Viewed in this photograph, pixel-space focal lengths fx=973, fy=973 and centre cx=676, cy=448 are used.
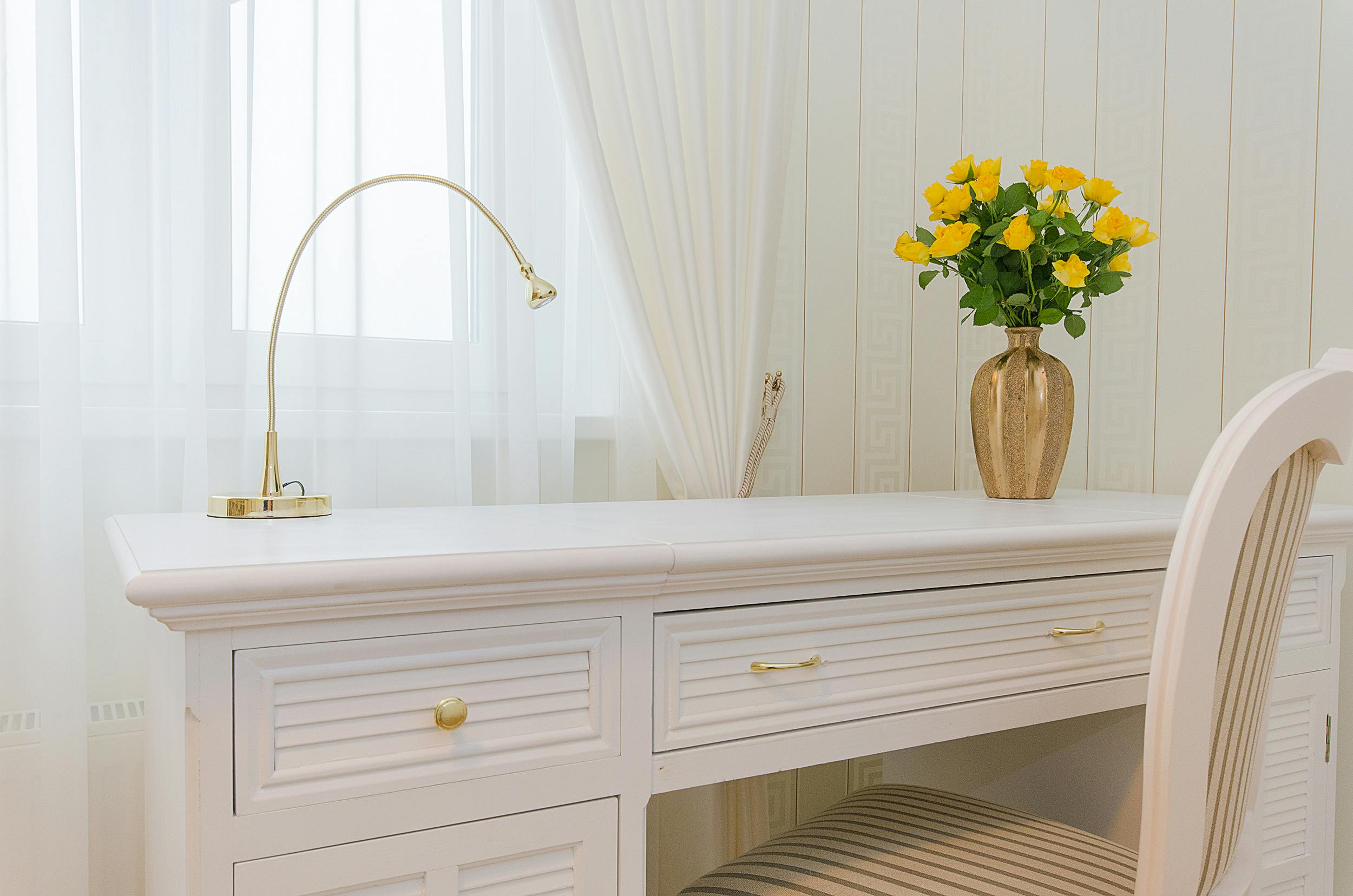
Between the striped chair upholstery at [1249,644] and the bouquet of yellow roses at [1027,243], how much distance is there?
599mm

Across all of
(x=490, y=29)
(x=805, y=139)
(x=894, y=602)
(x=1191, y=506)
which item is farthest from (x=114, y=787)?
(x=805, y=139)

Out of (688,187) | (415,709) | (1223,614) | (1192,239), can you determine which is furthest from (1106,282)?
(415,709)

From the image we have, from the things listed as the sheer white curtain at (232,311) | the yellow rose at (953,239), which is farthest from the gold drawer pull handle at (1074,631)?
the sheer white curtain at (232,311)

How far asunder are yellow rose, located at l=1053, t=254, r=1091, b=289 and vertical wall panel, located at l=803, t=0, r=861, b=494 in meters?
0.53

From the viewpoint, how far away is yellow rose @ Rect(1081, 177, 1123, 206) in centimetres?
144

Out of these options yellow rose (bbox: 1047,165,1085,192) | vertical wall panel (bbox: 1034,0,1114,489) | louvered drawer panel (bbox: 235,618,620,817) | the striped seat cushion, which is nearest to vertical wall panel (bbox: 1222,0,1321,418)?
vertical wall panel (bbox: 1034,0,1114,489)

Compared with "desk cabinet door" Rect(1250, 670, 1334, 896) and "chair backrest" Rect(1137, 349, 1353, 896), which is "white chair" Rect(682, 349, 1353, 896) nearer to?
"chair backrest" Rect(1137, 349, 1353, 896)

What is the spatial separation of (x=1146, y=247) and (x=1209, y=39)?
0.36 meters

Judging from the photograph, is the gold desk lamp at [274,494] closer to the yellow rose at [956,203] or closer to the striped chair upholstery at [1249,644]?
the yellow rose at [956,203]

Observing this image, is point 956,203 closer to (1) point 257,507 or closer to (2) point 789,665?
(2) point 789,665

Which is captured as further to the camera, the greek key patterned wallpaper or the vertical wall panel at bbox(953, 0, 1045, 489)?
the vertical wall panel at bbox(953, 0, 1045, 489)

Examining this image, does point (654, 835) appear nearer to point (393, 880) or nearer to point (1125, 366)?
point (393, 880)

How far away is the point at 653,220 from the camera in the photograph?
5.08 feet

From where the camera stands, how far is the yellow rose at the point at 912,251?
1506 millimetres
